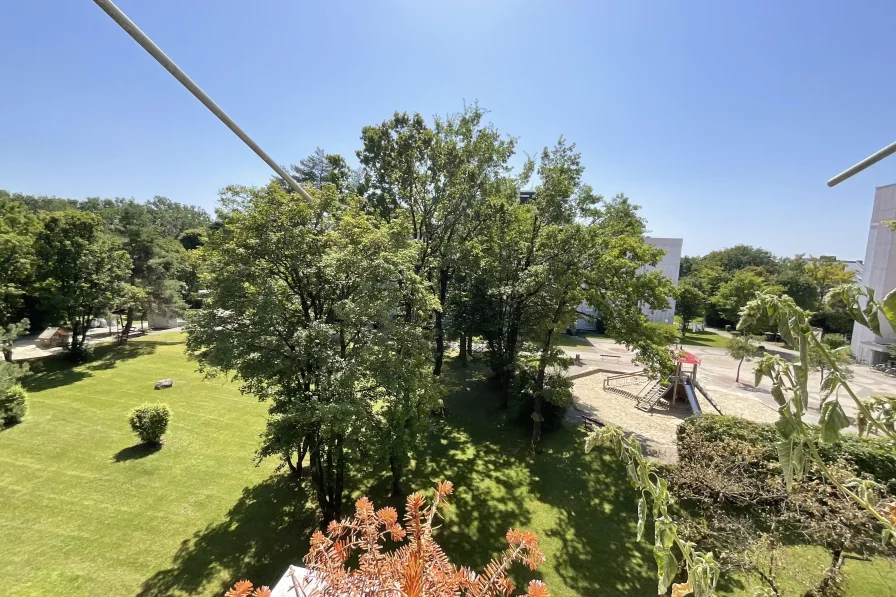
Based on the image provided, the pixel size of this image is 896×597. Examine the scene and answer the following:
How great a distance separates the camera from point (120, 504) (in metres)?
8.66

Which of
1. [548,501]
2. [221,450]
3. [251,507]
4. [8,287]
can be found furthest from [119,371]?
[548,501]

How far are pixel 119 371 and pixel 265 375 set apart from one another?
52.5 feet

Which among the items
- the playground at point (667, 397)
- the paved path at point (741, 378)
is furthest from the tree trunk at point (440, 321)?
the paved path at point (741, 378)

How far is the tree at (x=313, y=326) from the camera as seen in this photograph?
21.9 ft

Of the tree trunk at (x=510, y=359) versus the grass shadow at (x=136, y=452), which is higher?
the tree trunk at (x=510, y=359)

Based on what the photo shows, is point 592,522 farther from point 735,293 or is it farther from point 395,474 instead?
point 735,293

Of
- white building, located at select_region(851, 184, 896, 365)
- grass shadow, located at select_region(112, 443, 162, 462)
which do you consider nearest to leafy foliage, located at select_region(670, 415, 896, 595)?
grass shadow, located at select_region(112, 443, 162, 462)

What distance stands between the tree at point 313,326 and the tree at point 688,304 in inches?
1187

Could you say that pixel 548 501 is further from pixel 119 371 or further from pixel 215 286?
pixel 119 371

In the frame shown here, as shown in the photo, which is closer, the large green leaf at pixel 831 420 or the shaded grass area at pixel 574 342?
the large green leaf at pixel 831 420

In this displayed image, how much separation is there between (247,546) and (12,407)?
11.1 meters

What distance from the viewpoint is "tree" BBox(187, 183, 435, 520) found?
6.67 metres

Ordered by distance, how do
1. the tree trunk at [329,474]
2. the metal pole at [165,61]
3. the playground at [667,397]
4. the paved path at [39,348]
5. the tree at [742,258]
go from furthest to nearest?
the tree at [742,258] < the paved path at [39,348] < the playground at [667,397] < the tree trunk at [329,474] < the metal pole at [165,61]

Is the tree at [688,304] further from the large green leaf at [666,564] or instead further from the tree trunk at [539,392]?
the large green leaf at [666,564]
